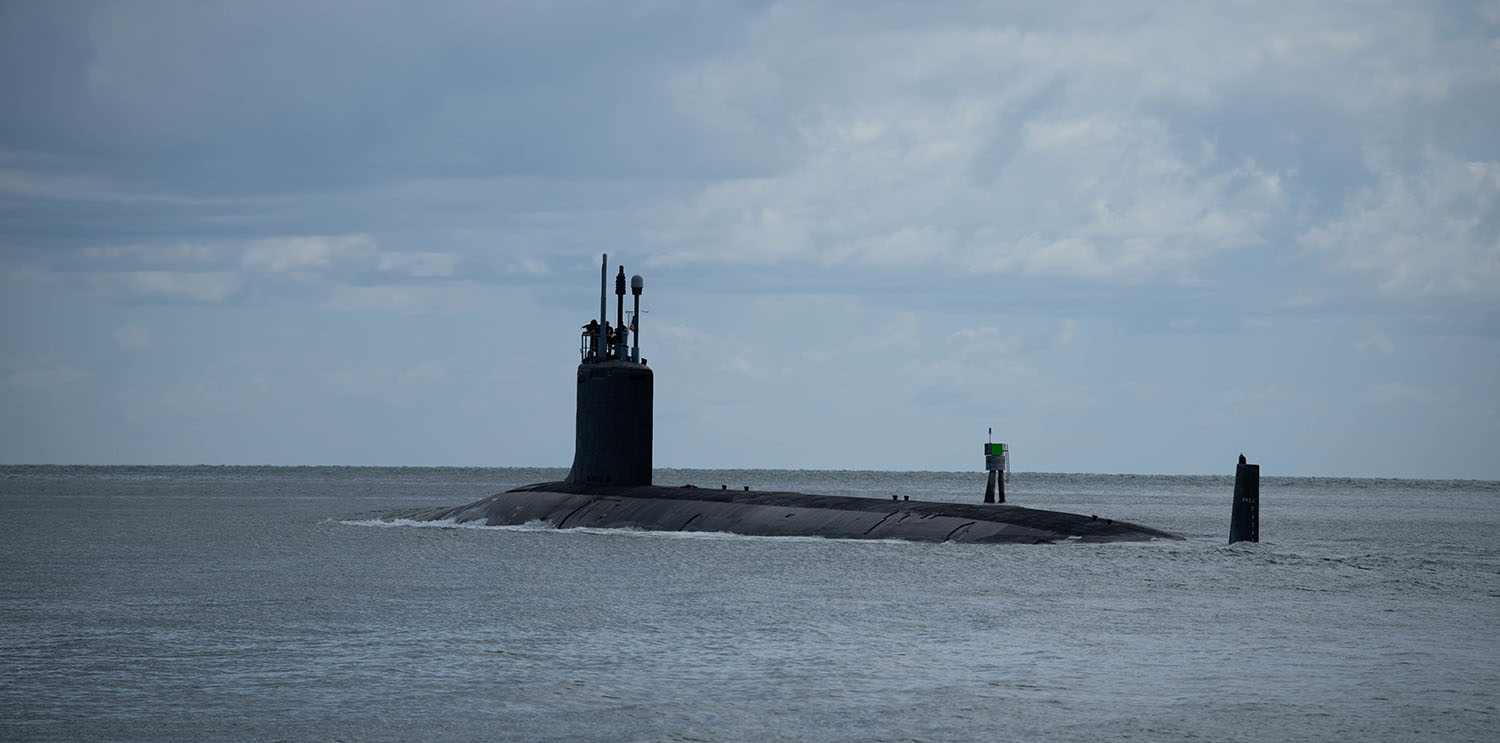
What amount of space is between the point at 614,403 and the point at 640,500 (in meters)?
2.21

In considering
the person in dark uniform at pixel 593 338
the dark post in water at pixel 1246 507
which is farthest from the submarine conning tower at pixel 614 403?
the dark post in water at pixel 1246 507

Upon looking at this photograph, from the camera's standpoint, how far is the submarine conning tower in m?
31.5

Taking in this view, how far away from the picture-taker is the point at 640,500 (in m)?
32.2

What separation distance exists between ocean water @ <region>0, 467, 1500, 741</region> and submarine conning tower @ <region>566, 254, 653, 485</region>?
419cm

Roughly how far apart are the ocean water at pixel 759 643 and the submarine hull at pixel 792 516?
0.45 m

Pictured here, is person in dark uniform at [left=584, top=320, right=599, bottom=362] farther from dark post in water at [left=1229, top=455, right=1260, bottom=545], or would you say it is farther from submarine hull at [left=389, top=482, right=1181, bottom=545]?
dark post in water at [left=1229, top=455, right=1260, bottom=545]

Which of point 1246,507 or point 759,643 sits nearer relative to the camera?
point 759,643

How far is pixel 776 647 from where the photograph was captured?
14.8 meters

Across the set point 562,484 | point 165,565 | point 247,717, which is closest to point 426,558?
point 165,565

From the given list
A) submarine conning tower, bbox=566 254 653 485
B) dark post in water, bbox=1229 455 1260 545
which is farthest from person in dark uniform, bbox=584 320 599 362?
dark post in water, bbox=1229 455 1260 545

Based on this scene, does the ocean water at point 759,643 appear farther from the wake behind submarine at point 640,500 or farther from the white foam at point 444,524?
the white foam at point 444,524

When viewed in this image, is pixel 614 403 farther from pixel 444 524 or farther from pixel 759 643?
pixel 759 643

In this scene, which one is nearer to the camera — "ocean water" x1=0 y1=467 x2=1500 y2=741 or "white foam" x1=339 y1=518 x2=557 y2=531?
"ocean water" x1=0 y1=467 x2=1500 y2=741

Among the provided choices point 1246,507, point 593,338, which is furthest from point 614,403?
point 1246,507
